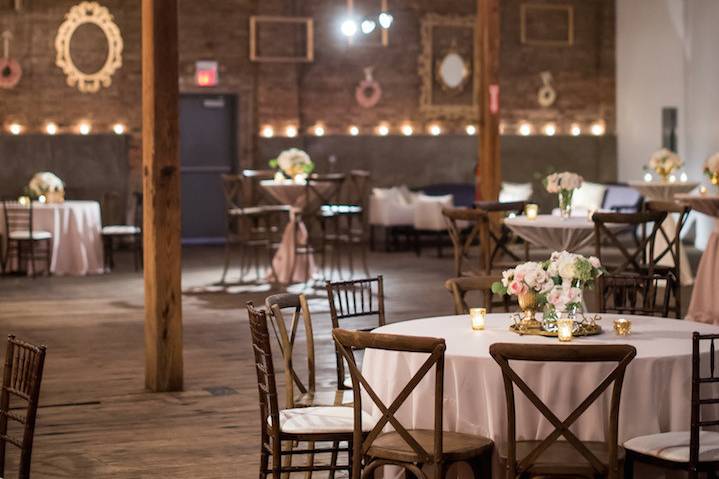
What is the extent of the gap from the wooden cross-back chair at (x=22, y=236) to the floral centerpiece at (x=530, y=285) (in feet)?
30.3

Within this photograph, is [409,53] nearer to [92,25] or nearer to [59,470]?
[92,25]

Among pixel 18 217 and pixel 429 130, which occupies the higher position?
pixel 429 130

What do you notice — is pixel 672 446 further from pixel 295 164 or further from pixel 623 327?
pixel 295 164

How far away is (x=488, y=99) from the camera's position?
497 inches

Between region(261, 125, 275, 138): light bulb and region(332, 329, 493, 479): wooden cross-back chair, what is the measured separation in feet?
42.3

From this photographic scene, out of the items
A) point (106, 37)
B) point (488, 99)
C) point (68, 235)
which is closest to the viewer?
point (488, 99)

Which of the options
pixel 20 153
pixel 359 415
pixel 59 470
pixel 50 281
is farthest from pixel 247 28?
pixel 359 415

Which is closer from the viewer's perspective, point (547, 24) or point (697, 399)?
point (697, 399)

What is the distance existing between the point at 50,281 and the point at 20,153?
354 centimetres

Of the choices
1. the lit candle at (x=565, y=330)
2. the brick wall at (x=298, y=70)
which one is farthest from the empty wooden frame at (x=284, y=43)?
the lit candle at (x=565, y=330)

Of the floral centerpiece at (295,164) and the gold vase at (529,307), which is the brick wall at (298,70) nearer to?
the floral centerpiece at (295,164)

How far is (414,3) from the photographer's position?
17.4 m

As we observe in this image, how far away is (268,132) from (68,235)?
410cm

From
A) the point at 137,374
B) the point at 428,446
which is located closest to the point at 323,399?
the point at 428,446
